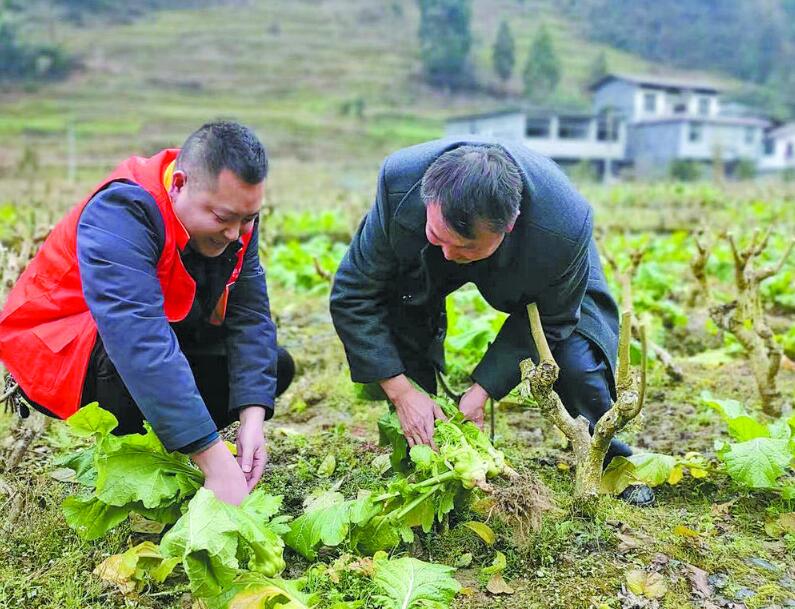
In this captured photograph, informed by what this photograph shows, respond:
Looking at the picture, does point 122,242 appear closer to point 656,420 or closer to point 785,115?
point 656,420

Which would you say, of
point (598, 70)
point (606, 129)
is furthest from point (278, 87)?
point (598, 70)

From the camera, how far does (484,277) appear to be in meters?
2.80

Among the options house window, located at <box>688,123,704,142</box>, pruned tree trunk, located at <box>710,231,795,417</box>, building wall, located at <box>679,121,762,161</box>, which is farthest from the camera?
house window, located at <box>688,123,704,142</box>

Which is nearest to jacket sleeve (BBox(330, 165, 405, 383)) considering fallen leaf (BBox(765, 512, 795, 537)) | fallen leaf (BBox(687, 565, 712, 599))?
fallen leaf (BBox(687, 565, 712, 599))

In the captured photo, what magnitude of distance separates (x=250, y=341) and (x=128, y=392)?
45cm

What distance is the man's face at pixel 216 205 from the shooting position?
2320 millimetres

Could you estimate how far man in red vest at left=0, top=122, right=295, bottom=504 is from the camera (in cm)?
220

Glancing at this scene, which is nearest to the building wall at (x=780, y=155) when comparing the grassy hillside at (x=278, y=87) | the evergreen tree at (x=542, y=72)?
the grassy hillside at (x=278, y=87)

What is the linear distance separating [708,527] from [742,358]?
8.29 feet

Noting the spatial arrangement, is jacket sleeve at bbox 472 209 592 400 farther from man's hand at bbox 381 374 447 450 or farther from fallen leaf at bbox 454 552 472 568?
fallen leaf at bbox 454 552 472 568

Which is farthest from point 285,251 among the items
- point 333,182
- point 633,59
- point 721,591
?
point 633,59

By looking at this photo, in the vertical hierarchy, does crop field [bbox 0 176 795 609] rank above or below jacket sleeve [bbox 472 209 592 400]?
below

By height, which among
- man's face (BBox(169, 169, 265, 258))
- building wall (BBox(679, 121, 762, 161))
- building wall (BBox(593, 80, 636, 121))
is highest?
man's face (BBox(169, 169, 265, 258))

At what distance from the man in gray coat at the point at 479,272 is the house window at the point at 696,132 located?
136 ft
